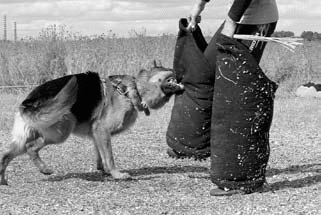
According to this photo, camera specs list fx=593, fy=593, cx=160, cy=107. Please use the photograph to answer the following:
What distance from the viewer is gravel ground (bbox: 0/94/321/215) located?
530 centimetres

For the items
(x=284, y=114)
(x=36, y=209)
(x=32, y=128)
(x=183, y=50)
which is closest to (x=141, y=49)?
(x=284, y=114)

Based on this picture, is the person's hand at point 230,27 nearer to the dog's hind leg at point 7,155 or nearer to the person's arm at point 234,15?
the person's arm at point 234,15

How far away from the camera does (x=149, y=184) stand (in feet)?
20.9

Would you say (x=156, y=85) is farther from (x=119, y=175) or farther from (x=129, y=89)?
(x=119, y=175)

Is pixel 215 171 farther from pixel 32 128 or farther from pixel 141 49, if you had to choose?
pixel 141 49

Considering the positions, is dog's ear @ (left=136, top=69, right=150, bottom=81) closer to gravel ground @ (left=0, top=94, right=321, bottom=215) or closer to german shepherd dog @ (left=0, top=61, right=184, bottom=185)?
german shepherd dog @ (left=0, top=61, right=184, bottom=185)

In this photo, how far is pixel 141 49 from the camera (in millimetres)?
16781

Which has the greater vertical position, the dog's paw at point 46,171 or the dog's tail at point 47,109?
the dog's tail at point 47,109

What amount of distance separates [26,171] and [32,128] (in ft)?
2.83

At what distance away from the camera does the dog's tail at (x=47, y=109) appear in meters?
6.20

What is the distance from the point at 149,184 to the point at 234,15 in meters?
2.02

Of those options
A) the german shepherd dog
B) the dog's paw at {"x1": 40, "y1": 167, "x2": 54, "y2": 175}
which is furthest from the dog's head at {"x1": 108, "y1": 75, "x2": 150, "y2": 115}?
the dog's paw at {"x1": 40, "y1": 167, "x2": 54, "y2": 175}

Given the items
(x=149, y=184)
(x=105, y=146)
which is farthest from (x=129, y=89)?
(x=149, y=184)

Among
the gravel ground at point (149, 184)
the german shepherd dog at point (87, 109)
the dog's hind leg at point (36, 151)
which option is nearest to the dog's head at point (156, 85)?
the german shepherd dog at point (87, 109)
